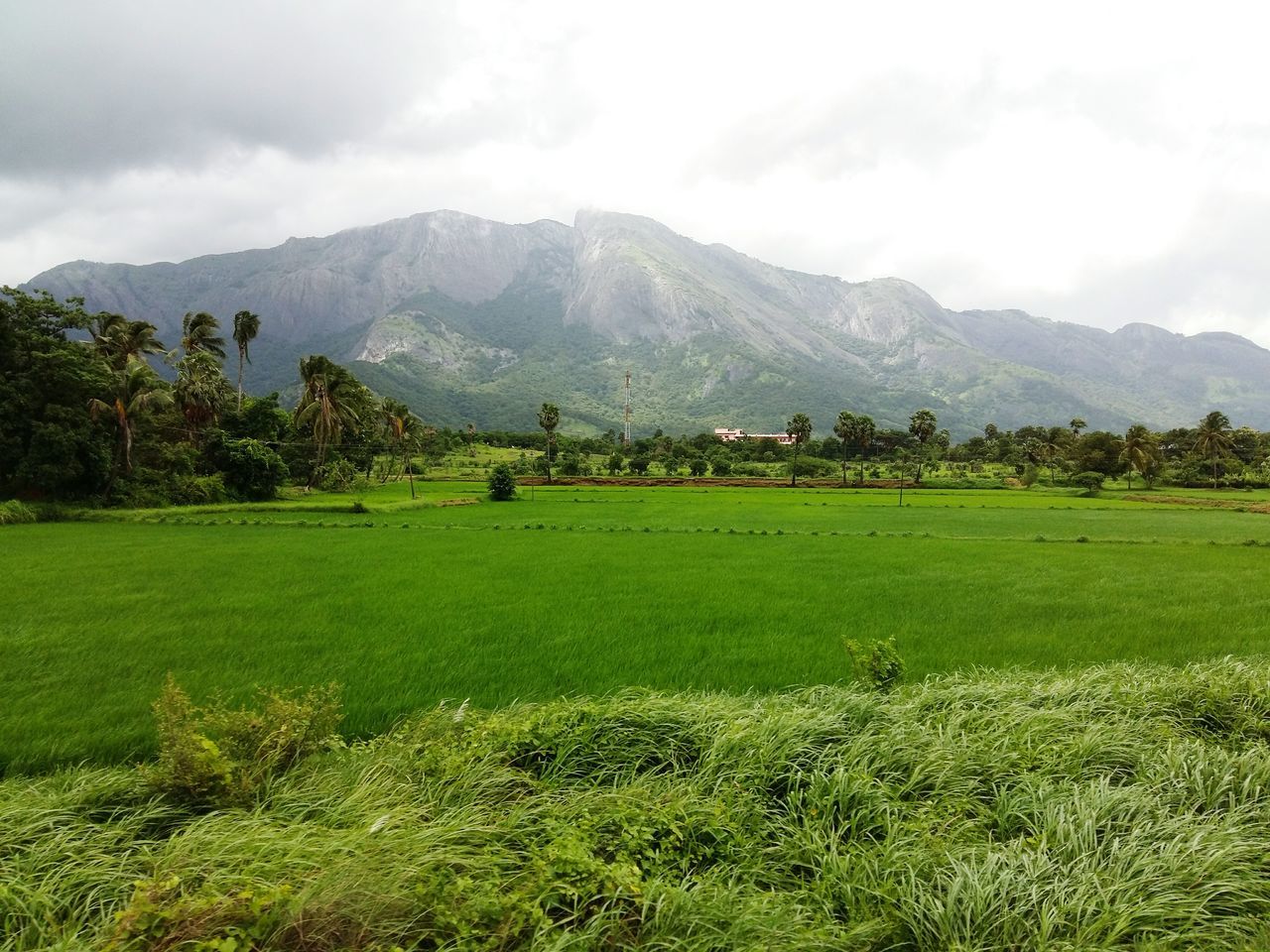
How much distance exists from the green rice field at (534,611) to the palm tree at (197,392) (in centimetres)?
2029

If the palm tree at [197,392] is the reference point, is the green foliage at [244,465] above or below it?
below

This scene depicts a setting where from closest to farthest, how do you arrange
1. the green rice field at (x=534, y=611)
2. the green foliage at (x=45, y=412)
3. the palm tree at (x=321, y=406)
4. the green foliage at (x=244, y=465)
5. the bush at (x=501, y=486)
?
the green rice field at (x=534, y=611)
the green foliage at (x=45, y=412)
the green foliage at (x=244, y=465)
the bush at (x=501, y=486)
the palm tree at (x=321, y=406)

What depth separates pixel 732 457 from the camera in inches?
3435

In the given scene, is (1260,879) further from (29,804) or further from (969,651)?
(29,804)

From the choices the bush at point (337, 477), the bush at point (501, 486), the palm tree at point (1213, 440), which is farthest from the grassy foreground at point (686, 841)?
the palm tree at point (1213, 440)

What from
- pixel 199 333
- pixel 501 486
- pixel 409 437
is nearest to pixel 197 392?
pixel 199 333


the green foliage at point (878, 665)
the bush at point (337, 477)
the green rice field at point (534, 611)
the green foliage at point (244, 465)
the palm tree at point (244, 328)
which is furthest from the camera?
the palm tree at point (244, 328)

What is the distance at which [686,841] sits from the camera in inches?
145

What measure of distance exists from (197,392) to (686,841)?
50.4 metres

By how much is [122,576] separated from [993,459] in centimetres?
11477

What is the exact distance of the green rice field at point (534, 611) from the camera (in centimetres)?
741

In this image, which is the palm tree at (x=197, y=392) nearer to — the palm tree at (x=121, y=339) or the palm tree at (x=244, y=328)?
the palm tree at (x=121, y=339)

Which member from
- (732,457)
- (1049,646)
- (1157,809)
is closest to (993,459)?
(732,457)

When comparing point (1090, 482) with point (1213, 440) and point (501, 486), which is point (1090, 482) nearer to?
point (1213, 440)
